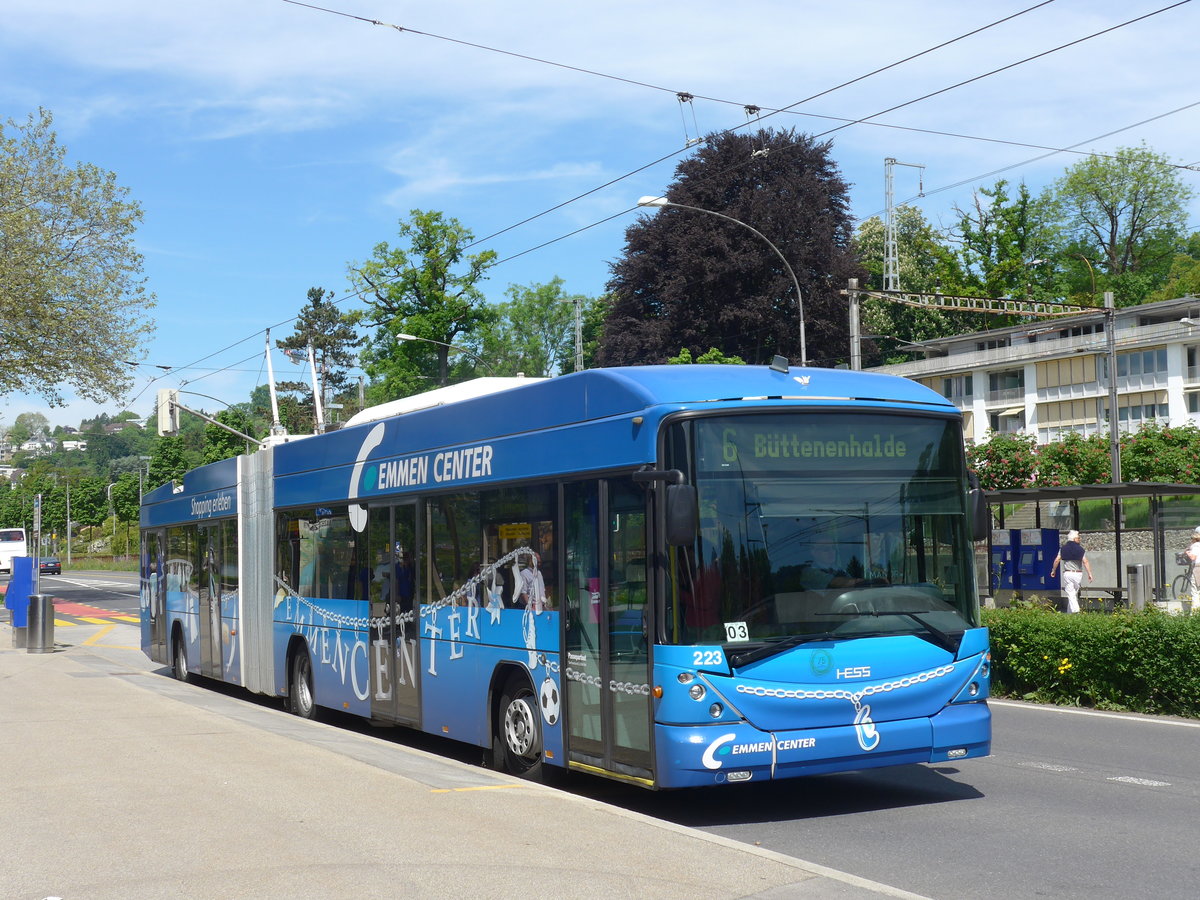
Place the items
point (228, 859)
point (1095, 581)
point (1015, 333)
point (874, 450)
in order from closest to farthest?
point (228, 859) → point (874, 450) → point (1095, 581) → point (1015, 333)

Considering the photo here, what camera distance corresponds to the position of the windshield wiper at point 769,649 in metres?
8.20

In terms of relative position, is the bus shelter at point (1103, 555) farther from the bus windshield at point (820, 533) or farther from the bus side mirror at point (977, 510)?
the bus windshield at point (820, 533)

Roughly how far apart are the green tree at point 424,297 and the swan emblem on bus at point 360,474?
4589 cm

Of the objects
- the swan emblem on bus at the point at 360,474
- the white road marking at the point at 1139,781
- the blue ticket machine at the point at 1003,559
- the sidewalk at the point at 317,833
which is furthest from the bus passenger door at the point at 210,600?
the blue ticket machine at the point at 1003,559

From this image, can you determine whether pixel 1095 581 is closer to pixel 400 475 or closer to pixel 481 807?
pixel 400 475

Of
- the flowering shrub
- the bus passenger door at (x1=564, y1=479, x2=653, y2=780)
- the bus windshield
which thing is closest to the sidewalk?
the bus passenger door at (x1=564, y1=479, x2=653, y2=780)

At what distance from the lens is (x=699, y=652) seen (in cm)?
815

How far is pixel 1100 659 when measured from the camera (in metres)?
14.4

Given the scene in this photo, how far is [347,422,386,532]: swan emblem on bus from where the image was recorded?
515 inches

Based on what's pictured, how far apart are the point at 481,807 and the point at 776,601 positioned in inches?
84.0

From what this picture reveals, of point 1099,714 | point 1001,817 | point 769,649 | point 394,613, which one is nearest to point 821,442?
point 769,649

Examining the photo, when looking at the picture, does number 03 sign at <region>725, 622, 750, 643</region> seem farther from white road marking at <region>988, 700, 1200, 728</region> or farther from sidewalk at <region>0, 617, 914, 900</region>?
white road marking at <region>988, 700, 1200, 728</region>

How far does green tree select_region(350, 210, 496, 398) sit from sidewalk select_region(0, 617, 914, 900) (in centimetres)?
4828

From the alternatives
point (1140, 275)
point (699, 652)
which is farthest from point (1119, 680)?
point (1140, 275)
